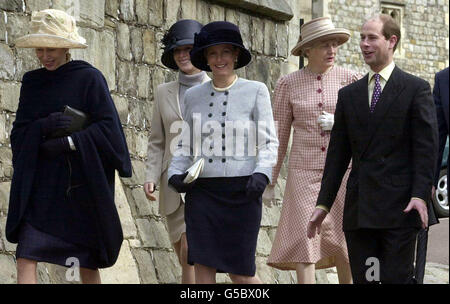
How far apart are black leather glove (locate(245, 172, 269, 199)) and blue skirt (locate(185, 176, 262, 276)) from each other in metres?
0.14

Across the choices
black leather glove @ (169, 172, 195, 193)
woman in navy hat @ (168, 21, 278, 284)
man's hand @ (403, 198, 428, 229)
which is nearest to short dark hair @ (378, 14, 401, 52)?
woman in navy hat @ (168, 21, 278, 284)

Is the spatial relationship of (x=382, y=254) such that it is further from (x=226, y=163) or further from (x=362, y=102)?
(x=226, y=163)

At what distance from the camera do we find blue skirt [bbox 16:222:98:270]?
7.51m

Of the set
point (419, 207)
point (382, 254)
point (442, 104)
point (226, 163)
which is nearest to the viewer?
point (419, 207)

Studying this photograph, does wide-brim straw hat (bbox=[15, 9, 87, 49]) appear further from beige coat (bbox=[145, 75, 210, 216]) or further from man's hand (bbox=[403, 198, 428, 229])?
man's hand (bbox=[403, 198, 428, 229])

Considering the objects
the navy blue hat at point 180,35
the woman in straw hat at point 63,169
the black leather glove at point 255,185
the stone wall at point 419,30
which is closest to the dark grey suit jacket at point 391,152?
the black leather glove at point 255,185

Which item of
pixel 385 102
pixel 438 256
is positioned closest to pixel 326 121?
pixel 385 102

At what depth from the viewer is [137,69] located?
12047mm

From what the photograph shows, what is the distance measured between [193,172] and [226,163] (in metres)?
0.21

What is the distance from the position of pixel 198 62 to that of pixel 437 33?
38.9 m

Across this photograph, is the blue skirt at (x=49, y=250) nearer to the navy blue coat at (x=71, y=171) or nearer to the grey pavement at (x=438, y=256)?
the navy blue coat at (x=71, y=171)

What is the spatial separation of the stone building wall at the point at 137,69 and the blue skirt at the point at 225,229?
162 cm

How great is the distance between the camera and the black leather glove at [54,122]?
7609 millimetres
